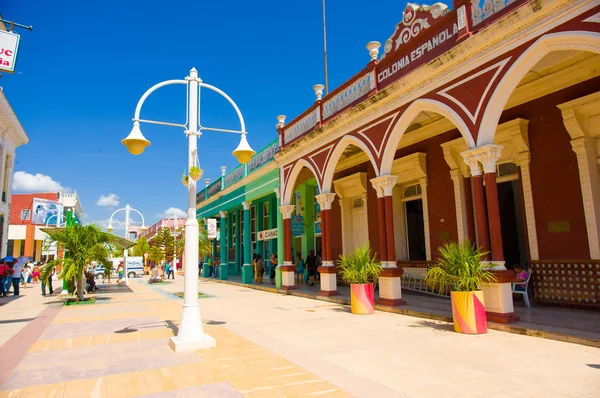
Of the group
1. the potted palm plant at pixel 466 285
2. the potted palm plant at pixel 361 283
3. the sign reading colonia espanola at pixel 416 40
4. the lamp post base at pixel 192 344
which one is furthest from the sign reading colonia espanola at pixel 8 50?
the potted palm plant at pixel 466 285

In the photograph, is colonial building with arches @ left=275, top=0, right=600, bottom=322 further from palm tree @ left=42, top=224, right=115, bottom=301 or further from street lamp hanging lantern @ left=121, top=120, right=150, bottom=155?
palm tree @ left=42, top=224, right=115, bottom=301

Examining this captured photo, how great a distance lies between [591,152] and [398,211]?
5930 mm

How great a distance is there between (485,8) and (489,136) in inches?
96.1

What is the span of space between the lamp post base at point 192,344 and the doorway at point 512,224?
8309 millimetres

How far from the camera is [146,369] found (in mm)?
5070

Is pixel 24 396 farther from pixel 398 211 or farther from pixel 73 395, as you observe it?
pixel 398 211

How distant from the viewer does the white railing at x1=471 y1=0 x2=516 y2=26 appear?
7.42 m

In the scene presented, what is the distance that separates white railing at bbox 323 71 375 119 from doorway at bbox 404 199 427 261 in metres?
3.87

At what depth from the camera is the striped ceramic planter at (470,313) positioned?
265 inches

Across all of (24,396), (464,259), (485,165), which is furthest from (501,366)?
(24,396)

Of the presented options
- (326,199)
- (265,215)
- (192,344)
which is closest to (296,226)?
(326,199)

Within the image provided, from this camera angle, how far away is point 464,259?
706cm

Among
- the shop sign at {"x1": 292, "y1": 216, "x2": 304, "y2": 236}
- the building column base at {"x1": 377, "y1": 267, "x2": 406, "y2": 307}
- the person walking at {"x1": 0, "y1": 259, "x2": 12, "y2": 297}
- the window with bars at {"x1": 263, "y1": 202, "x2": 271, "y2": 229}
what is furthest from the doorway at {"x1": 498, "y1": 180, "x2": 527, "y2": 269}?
the person walking at {"x1": 0, "y1": 259, "x2": 12, "y2": 297}

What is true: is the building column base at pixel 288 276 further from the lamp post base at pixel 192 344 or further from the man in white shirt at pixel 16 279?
the man in white shirt at pixel 16 279
